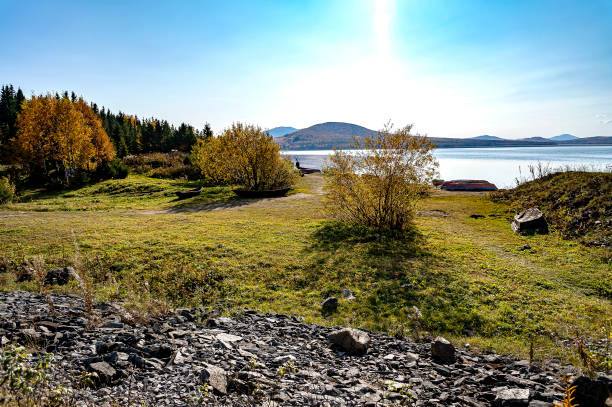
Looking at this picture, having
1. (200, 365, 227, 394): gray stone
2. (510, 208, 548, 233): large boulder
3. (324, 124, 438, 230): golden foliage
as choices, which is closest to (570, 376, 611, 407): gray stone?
(200, 365, 227, 394): gray stone

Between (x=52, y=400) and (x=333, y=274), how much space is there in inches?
272

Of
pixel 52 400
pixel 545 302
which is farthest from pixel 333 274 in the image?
pixel 52 400

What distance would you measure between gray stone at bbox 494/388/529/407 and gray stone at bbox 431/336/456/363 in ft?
3.98

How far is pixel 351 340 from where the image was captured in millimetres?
5562

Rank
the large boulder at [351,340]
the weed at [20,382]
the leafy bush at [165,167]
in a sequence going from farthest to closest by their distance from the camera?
the leafy bush at [165,167] → the large boulder at [351,340] → the weed at [20,382]

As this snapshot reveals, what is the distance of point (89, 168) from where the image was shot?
38344mm

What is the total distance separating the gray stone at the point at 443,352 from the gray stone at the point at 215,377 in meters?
3.53

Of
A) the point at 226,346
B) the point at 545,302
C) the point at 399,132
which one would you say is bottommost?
the point at 545,302

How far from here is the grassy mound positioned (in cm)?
1287

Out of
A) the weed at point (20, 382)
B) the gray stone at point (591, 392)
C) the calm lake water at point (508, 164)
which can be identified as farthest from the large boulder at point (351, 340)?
the calm lake water at point (508, 164)

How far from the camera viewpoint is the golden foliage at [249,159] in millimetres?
27844

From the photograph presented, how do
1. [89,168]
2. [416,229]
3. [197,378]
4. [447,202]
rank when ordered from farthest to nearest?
[89,168]
[447,202]
[416,229]
[197,378]

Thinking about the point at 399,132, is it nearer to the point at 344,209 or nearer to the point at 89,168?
the point at 344,209

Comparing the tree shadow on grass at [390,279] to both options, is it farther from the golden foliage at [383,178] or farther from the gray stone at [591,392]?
the gray stone at [591,392]
